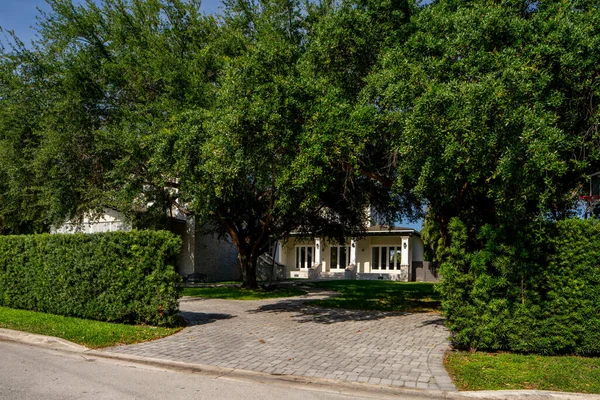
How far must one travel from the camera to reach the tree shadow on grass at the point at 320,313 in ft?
43.1

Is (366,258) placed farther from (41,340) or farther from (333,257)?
(41,340)

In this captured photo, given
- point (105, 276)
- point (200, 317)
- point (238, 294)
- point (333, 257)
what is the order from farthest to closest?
point (333, 257) → point (238, 294) → point (200, 317) → point (105, 276)

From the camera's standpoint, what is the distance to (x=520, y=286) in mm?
8523

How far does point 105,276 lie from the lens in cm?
1157

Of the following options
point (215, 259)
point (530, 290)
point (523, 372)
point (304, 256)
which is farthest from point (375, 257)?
point (523, 372)

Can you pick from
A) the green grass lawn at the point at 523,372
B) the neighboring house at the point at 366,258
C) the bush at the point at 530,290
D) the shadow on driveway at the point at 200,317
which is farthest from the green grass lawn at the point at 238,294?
the green grass lawn at the point at 523,372

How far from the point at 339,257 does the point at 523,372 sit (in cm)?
3018

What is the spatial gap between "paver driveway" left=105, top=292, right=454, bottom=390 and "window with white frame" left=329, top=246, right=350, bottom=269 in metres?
22.1

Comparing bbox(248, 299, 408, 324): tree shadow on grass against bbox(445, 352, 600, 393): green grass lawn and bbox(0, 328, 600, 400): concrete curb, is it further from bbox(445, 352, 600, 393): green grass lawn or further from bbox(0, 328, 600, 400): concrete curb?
bbox(0, 328, 600, 400): concrete curb

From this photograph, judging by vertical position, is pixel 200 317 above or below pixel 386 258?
below

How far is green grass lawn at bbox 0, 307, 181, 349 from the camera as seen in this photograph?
9.57 m

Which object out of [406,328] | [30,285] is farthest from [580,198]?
[30,285]

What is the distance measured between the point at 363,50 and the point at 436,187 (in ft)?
15.7

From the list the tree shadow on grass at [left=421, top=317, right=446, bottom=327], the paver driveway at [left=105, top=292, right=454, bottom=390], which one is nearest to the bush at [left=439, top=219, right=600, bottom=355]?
the paver driveway at [left=105, top=292, right=454, bottom=390]
